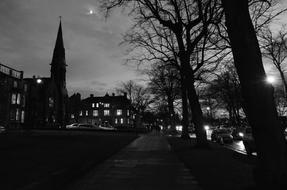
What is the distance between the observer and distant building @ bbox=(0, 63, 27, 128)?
193 feet

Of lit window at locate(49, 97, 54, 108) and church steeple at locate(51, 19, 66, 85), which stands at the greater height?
church steeple at locate(51, 19, 66, 85)

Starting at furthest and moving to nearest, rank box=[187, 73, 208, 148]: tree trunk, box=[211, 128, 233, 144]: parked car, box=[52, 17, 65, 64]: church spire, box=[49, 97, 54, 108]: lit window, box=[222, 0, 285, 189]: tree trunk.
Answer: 1. box=[52, 17, 65, 64]: church spire
2. box=[49, 97, 54, 108]: lit window
3. box=[211, 128, 233, 144]: parked car
4. box=[187, 73, 208, 148]: tree trunk
5. box=[222, 0, 285, 189]: tree trunk

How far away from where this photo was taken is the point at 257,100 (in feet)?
20.0

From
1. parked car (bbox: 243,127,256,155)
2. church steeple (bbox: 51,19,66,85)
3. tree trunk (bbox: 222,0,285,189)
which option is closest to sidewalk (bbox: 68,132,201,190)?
tree trunk (bbox: 222,0,285,189)

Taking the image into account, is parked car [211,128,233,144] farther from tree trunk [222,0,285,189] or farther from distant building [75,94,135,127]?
distant building [75,94,135,127]

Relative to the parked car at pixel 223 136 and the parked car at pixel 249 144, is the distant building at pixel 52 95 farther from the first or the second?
the parked car at pixel 249 144

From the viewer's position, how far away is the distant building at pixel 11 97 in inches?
2311

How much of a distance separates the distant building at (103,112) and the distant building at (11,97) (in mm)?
58384

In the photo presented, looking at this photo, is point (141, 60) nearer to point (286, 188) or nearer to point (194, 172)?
point (194, 172)

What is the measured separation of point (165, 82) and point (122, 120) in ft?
264

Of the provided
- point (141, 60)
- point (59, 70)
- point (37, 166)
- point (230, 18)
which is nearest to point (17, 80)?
point (59, 70)

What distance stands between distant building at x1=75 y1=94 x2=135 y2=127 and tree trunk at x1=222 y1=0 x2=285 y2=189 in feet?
388

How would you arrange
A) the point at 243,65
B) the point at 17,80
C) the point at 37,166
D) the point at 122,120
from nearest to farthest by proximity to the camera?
the point at 243,65 → the point at 37,166 → the point at 17,80 → the point at 122,120

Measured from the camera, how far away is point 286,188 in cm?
564
